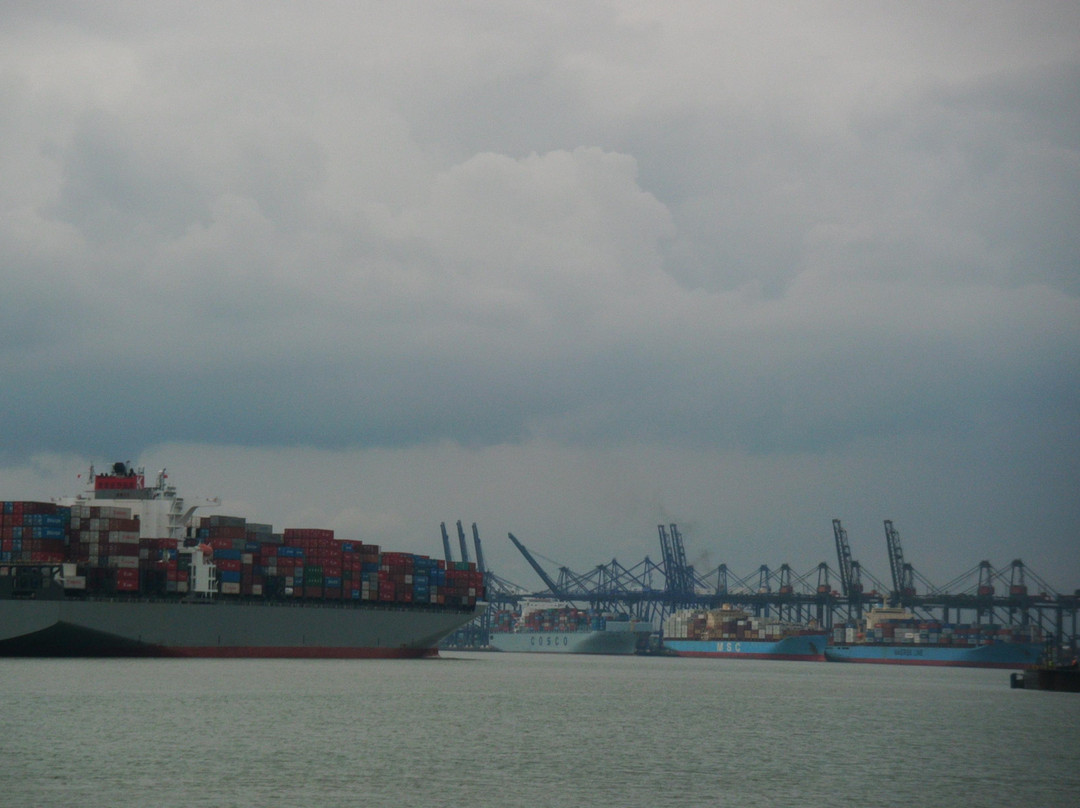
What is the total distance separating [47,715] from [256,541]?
50.8 meters

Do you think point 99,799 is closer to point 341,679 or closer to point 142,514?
point 341,679

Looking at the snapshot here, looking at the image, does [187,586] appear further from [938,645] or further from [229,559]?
[938,645]

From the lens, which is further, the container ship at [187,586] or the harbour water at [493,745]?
the container ship at [187,586]

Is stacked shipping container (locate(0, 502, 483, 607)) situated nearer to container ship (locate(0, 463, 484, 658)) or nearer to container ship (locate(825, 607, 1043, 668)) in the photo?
container ship (locate(0, 463, 484, 658))

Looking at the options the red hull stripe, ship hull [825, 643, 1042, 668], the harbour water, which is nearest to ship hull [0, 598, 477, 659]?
the red hull stripe

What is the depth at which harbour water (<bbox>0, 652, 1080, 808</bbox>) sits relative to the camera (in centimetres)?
3828

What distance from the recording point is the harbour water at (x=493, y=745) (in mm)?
38281

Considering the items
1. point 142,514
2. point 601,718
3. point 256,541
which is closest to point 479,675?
point 256,541

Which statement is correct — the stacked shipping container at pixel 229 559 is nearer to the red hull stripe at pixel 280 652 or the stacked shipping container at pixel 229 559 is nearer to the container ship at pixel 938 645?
the red hull stripe at pixel 280 652

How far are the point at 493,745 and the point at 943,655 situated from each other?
147m

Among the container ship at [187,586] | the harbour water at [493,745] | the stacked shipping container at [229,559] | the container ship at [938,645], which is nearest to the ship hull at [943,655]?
the container ship at [938,645]

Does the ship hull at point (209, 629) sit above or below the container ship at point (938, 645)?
above

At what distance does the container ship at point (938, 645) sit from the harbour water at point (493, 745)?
103 meters

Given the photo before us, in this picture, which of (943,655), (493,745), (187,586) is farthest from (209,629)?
(943,655)
